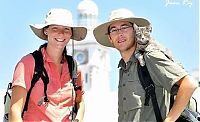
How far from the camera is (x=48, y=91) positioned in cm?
233

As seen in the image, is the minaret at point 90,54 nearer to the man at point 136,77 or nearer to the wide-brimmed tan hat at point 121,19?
the wide-brimmed tan hat at point 121,19

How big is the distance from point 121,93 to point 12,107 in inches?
23.0

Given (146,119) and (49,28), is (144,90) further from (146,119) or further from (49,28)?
(49,28)

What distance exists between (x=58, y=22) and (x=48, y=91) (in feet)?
1.26

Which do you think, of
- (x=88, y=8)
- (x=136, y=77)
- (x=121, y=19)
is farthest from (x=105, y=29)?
(x=88, y=8)

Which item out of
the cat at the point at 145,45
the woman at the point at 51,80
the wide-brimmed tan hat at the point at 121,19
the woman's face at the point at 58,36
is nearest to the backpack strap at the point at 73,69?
the woman at the point at 51,80

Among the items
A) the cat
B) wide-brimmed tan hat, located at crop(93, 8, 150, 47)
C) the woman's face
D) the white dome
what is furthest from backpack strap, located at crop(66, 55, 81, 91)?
the white dome

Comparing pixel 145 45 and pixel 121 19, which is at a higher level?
pixel 121 19

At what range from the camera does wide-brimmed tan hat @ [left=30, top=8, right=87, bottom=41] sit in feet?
7.75

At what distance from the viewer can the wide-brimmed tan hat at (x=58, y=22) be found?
93.0 inches

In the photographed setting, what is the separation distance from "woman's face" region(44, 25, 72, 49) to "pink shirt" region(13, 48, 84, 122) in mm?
81

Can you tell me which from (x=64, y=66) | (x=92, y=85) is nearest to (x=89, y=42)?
(x=92, y=85)

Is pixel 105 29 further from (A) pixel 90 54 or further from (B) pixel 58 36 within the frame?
(A) pixel 90 54

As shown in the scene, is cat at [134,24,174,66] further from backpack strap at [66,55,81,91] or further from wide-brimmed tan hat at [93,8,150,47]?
backpack strap at [66,55,81,91]
